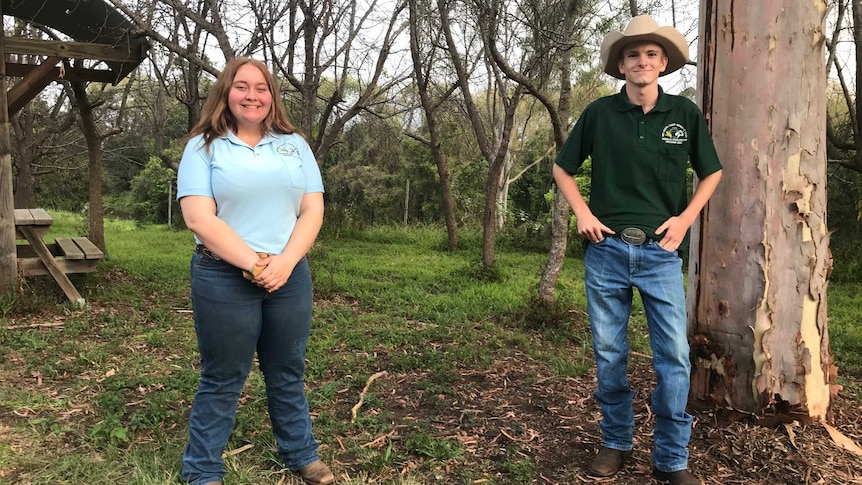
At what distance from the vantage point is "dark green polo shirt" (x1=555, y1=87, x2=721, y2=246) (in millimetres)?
2453

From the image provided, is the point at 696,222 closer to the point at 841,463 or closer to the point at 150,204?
the point at 841,463

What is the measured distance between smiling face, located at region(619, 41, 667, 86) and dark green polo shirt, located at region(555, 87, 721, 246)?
0.09m

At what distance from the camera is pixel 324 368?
13.7 feet

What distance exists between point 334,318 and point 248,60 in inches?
141

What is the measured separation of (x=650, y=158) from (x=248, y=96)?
5.29ft

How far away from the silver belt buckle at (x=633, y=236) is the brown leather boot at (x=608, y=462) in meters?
0.96

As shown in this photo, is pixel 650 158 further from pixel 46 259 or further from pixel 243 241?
pixel 46 259

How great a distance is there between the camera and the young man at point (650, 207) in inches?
96.6

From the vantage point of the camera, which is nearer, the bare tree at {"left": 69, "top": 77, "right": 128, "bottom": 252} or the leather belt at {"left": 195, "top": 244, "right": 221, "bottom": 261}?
the leather belt at {"left": 195, "top": 244, "right": 221, "bottom": 261}

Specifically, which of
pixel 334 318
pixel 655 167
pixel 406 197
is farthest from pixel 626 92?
pixel 406 197

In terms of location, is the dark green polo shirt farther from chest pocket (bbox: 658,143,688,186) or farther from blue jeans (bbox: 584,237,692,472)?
blue jeans (bbox: 584,237,692,472)

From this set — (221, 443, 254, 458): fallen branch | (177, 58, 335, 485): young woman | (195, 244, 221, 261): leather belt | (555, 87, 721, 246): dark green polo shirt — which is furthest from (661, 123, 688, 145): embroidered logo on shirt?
(221, 443, 254, 458): fallen branch

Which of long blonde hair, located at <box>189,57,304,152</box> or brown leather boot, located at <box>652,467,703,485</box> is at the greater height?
long blonde hair, located at <box>189,57,304,152</box>

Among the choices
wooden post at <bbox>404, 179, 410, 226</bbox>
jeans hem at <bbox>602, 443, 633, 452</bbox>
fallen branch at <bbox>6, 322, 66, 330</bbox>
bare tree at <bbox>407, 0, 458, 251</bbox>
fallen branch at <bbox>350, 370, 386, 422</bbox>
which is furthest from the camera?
wooden post at <bbox>404, 179, 410, 226</bbox>
